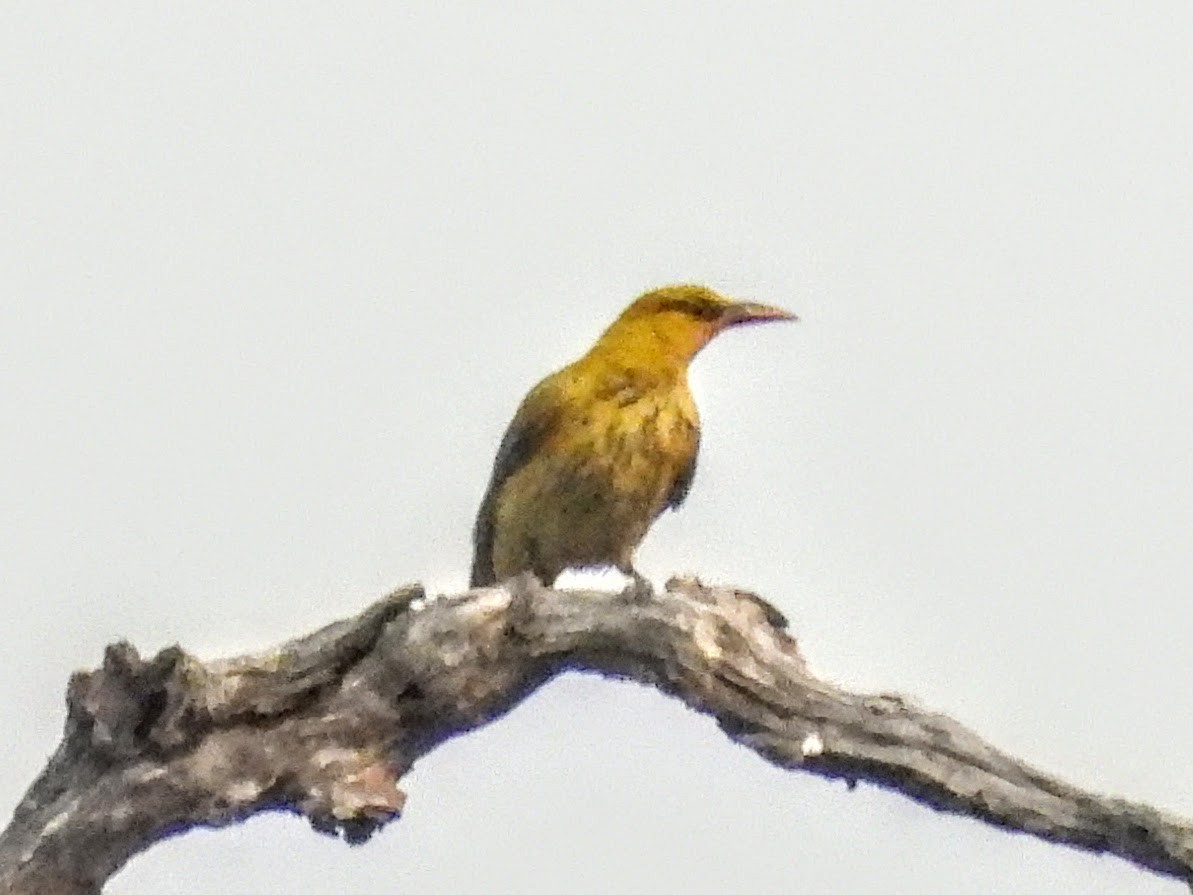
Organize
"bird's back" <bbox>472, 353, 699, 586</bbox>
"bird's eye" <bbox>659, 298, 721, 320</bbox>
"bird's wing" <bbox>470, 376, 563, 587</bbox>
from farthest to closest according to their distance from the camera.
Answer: "bird's eye" <bbox>659, 298, 721, 320</bbox>, "bird's wing" <bbox>470, 376, 563, 587</bbox>, "bird's back" <bbox>472, 353, 699, 586</bbox>

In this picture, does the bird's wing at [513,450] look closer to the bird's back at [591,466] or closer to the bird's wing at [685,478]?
the bird's back at [591,466]

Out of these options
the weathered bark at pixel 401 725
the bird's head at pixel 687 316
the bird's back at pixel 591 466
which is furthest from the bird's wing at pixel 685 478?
the weathered bark at pixel 401 725

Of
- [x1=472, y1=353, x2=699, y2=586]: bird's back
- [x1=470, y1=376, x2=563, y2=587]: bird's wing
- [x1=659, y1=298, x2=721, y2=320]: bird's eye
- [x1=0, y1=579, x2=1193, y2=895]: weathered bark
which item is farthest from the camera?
[x1=659, y1=298, x2=721, y2=320]: bird's eye

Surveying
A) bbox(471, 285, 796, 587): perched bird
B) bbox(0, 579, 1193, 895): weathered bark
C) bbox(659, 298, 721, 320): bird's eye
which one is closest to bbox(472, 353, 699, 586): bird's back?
bbox(471, 285, 796, 587): perched bird

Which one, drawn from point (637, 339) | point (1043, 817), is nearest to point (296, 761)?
point (1043, 817)

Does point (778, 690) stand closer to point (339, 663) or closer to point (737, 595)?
point (737, 595)

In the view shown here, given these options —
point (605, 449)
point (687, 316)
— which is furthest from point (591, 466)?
point (687, 316)

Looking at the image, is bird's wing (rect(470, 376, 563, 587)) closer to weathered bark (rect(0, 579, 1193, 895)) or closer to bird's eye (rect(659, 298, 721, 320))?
bird's eye (rect(659, 298, 721, 320))
